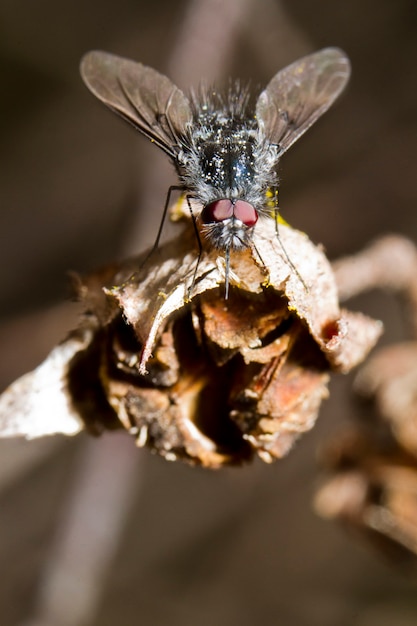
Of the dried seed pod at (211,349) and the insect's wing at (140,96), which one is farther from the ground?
the insect's wing at (140,96)

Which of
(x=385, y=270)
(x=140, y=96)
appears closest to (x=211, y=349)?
(x=140, y=96)

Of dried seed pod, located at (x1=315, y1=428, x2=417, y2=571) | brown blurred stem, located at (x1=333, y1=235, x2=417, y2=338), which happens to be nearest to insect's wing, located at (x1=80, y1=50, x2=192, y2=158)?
brown blurred stem, located at (x1=333, y1=235, x2=417, y2=338)

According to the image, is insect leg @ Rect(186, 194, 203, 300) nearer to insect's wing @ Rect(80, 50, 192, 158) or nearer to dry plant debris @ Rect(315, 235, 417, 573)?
insect's wing @ Rect(80, 50, 192, 158)

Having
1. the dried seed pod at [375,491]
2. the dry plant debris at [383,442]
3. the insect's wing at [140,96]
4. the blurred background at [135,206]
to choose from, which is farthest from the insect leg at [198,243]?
the blurred background at [135,206]

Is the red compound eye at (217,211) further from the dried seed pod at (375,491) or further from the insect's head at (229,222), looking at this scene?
the dried seed pod at (375,491)

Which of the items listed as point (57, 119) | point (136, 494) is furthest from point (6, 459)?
point (57, 119)

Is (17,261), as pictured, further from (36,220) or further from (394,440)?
(394,440)

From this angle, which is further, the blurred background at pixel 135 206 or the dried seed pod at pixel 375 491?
the blurred background at pixel 135 206
